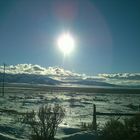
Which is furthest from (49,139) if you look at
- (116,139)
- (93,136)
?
(116,139)

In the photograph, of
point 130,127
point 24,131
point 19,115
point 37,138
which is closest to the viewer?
point 37,138

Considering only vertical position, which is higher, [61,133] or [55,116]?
[55,116]

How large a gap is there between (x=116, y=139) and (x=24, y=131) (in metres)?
5.00

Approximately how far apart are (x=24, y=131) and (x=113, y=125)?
459 centimetres

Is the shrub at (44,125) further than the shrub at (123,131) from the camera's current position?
Yes

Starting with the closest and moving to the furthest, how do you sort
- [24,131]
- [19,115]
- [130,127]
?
[130,127] → [24,131] → [19,115]

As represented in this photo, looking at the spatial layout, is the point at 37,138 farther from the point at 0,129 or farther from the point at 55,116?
the point at 0,129

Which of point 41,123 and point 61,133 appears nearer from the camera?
point 41,123

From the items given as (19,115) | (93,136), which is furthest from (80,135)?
(19,115)

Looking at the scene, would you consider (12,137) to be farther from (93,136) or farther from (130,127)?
(130,127)

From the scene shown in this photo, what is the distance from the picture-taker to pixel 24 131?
15.9 m

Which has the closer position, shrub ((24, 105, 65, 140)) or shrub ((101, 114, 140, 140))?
shrub ((101, 114, 140, 140))

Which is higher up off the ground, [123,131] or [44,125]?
[44,125]

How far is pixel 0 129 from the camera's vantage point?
16.0m
